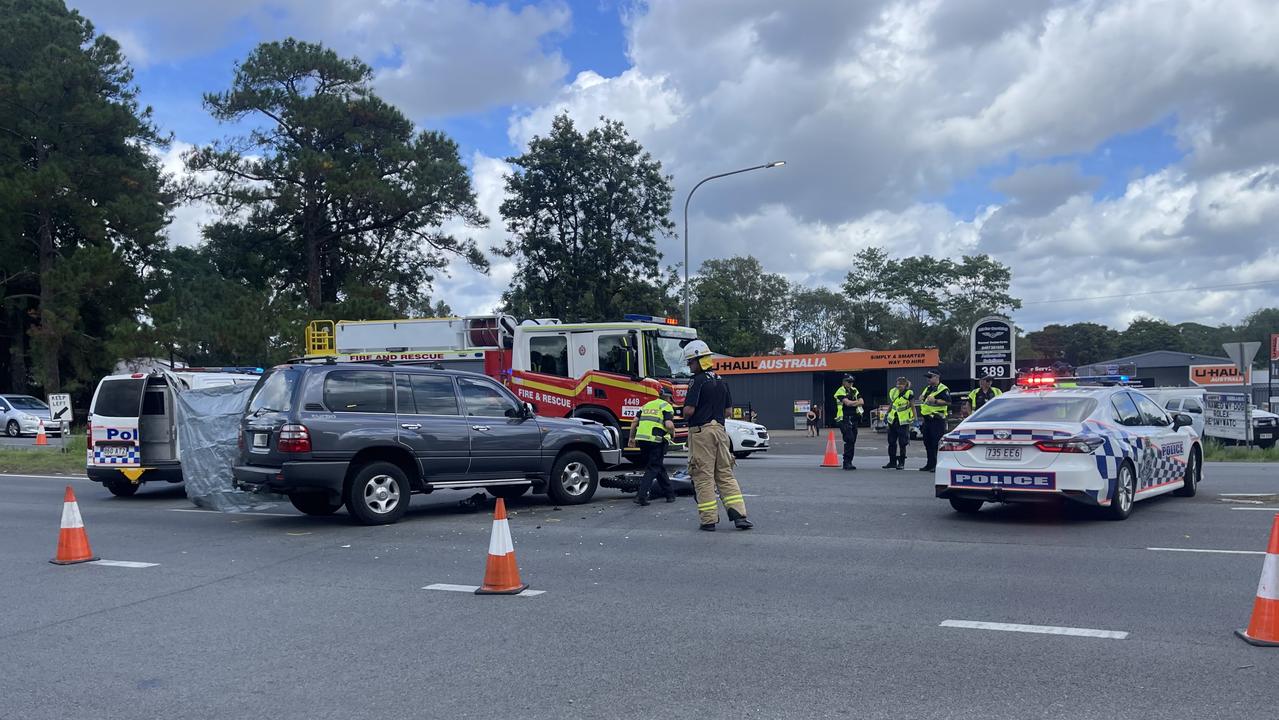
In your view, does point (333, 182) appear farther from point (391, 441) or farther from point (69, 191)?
point (391, 441)

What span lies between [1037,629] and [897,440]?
11541 millimetres

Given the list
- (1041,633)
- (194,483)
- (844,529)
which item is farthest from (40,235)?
(1041,633)

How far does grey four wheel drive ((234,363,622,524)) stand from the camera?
1074 centimetres

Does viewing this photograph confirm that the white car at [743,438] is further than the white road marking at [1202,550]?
Yes

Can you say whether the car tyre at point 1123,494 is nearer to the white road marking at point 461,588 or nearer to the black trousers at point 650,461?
the black trousers at point 650,461

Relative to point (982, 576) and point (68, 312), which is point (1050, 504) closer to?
point (982, 576)

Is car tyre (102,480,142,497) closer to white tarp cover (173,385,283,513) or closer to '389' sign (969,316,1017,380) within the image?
white tarp cover (173,385,283,513)

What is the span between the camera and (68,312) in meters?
39.4

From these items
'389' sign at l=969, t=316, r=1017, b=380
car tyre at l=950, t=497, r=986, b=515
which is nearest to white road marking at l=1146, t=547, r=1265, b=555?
car tyre at l=950, t=497, r=986, b=515

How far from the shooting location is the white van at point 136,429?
47.6 feet

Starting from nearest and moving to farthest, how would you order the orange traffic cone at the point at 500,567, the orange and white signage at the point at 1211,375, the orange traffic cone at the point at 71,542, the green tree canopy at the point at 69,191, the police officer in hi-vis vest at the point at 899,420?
the orange traffic cone at the point at 500,567, the orange traffic cone at the point at 71,542, the police officer in hi-vis vest at the point at 899,420, the green tree canopy at the point at 69,191, the orange and white signage at the point at 1211,375

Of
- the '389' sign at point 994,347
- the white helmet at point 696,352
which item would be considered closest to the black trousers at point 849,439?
the '389' sign at point 994,347

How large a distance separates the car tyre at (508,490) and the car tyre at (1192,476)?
26.9 feet

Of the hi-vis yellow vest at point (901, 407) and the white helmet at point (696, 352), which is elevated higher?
the white helmet at point (696, 352)
